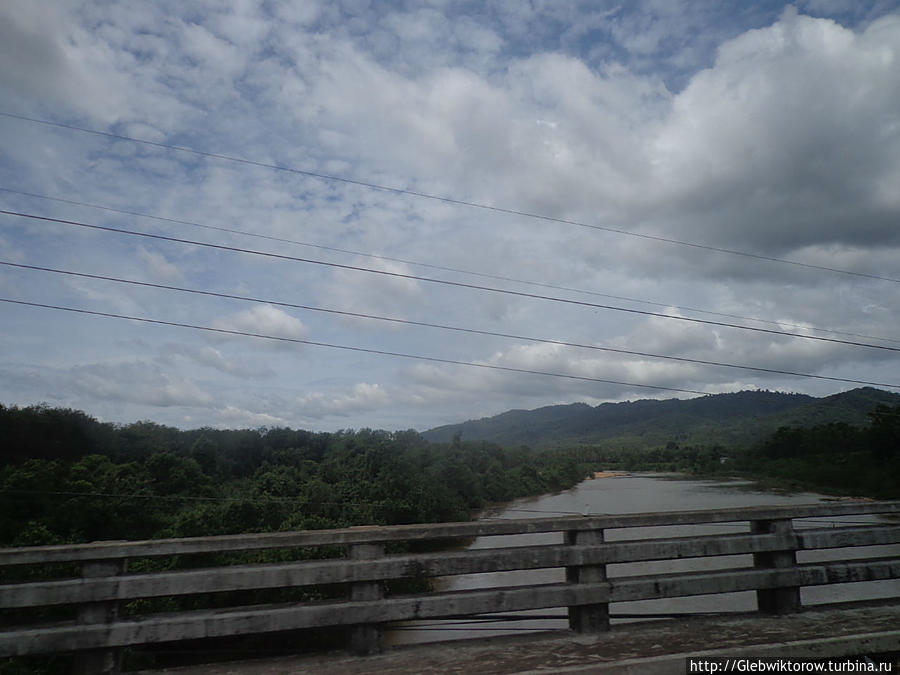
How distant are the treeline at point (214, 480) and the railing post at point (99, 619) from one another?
19.3m

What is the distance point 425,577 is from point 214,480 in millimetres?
35384

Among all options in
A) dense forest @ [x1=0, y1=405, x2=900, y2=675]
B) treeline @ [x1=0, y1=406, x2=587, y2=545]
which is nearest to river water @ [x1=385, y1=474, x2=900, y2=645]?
dense forest @ [x1=0, y1=405, x2=900, y2=675]

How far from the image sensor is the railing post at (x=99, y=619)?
10.6ft

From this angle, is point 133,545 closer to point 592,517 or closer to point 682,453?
point 592,517

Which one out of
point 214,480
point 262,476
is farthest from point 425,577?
point 262,476

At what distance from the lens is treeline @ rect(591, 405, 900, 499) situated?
1678 inches

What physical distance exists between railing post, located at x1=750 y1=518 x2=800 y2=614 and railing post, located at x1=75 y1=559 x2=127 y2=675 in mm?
4258

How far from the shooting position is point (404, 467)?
4009cm

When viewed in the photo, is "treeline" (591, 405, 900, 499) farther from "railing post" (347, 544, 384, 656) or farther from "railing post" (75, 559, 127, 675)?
"railing post" (75, 559, 127, 675)

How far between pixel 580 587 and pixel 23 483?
2745 cm

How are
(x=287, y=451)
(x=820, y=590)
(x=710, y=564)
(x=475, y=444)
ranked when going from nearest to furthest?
(x=820, y=590), (x=710, y=564), (x=287, y=451), (x=475, y=444)

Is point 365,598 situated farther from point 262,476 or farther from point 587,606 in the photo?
point 262,476

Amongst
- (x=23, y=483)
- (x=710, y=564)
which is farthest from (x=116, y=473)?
(x=710, y=564)

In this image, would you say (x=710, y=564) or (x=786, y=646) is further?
(x=710, y=564)
